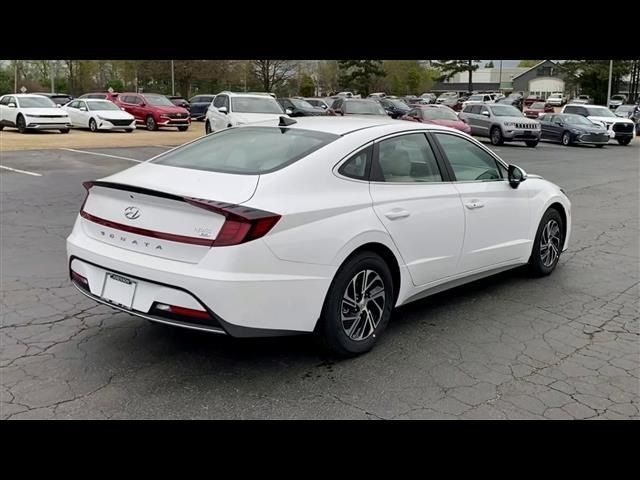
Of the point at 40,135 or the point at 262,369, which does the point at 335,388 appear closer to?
the point at 262,369

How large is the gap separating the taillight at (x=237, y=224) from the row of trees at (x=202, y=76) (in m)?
45.4

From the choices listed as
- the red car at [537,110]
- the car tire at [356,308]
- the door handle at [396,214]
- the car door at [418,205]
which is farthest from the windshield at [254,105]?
the red car at [537,110]

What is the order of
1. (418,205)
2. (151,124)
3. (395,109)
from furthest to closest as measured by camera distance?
(395,109) < (151,124) < (418,205)

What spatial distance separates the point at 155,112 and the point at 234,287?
25.5 meters

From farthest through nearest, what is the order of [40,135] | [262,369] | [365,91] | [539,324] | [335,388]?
[365,91], [40,135], [539,324], [262,369], [335,388]

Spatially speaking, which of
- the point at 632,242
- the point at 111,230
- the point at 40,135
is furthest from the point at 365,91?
the point at 111,230

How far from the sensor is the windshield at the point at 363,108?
2261 cm

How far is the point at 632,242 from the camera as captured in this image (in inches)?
317

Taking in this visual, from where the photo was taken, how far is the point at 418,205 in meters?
4.57

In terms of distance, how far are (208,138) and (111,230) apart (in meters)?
1.34

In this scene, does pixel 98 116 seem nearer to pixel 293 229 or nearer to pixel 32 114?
pixel 32 114

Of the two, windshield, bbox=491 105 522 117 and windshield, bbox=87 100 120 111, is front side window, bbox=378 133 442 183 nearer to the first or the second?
windshield, bbox=491 105 522 117

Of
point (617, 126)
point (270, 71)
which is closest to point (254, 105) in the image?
point (617, 126)
